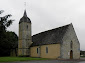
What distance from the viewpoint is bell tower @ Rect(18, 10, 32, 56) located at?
5069 centimetres

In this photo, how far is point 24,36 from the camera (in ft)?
168

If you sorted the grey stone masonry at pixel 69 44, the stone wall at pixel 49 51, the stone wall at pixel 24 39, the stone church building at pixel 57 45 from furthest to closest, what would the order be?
the stone wall at pixel 24 39
the stone wall at pixel 49 51
the stone church building at pixel 57 45
the grey stone masonry at pixel 69 44

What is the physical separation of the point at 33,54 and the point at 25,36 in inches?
283

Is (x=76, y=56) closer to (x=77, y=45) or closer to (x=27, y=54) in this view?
(x=77, y=45)

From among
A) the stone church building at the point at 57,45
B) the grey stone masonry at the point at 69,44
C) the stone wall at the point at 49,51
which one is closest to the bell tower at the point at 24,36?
the stone church building at the point at 57,45

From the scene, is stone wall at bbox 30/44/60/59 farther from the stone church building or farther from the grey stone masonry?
the grey stone masonry

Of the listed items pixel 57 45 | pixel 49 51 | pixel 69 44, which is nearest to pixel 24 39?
pixel 49 51

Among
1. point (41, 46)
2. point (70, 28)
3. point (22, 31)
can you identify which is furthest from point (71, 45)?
point (22, 31)

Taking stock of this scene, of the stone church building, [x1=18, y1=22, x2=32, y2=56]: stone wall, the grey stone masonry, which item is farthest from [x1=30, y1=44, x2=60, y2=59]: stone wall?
[x1=18, y1=22, x2=32, y2=56]: stone wall

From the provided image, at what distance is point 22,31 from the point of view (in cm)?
5134

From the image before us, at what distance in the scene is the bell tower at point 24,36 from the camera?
166 ft

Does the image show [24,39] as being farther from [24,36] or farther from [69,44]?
[69,44]

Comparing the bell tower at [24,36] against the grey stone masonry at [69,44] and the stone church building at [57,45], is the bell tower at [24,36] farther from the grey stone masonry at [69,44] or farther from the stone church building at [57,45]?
the grey stone masonry at [69,44]

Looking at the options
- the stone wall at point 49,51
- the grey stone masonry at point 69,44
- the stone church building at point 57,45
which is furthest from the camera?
the stone wall at point 49,51
